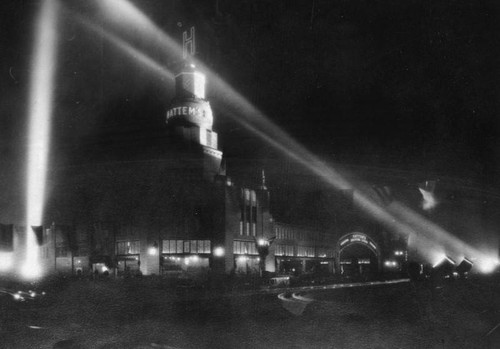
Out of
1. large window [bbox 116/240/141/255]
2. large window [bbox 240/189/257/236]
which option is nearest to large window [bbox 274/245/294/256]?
large window [bbox 240/189/257/236]

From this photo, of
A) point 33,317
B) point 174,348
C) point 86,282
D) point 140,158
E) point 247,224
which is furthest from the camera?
point 140,158

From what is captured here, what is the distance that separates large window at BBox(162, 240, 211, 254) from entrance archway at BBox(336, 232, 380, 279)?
46.8 metres

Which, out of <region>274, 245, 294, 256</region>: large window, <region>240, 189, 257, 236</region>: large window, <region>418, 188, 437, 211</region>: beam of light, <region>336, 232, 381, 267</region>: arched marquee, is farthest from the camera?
<region>336, 232, 381, 267</region>: arched marquee

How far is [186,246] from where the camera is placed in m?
66.5

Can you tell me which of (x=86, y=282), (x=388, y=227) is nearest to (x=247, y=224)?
(x=86, y=282)

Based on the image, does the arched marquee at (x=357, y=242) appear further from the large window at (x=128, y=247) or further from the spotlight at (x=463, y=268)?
the large window at (x=128, y=247)

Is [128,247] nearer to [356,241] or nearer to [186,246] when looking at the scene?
[186,246]

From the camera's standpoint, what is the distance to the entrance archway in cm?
10531

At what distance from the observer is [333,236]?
102000 mm

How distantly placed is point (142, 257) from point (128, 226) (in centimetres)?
584

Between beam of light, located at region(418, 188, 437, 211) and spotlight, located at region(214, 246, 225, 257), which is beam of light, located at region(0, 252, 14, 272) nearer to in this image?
spotlight, located at region(214, 246, 225, 257)

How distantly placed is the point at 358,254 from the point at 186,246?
55582mm

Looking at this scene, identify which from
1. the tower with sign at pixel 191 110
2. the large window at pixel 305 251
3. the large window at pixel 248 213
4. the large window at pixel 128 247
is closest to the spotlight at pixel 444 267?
the large window at pixel 305 251

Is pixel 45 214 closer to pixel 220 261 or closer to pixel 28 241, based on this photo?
pixel 28 241
